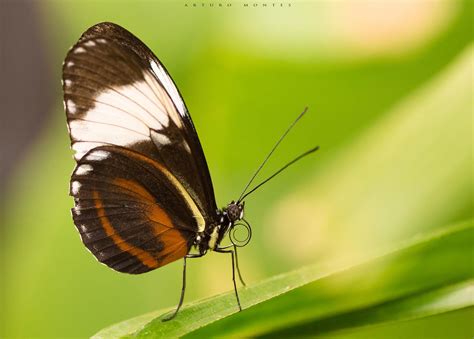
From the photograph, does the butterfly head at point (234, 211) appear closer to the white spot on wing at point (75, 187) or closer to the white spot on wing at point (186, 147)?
the white spot on wing at point (186, 147)

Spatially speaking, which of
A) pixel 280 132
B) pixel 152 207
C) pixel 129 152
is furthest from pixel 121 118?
pixel 280 132

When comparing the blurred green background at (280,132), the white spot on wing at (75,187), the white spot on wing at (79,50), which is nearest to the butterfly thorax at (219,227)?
the blurred green background at (280,132)

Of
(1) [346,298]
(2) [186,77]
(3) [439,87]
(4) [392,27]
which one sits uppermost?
(2) [186,77]

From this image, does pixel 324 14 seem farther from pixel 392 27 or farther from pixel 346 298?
pixel 346 298

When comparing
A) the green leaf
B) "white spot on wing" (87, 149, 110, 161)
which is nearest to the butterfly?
"white spot on wing" (87, 149, 110, 161)

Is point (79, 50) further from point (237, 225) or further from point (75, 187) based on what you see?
point (237, 225)

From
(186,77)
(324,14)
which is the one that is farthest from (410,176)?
(186,77)

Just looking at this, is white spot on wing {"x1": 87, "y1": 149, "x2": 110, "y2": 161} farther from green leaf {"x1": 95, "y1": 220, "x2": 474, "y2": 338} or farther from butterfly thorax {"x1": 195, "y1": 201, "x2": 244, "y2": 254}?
green leaf {"x1": 95, "y1": 220, "x2": 474, "y2": 338}
